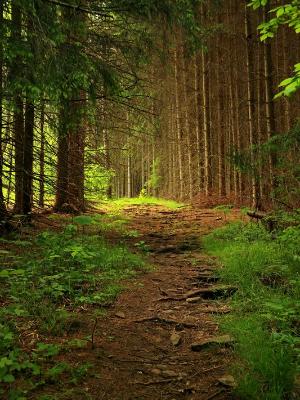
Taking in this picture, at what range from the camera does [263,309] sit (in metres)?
5.46

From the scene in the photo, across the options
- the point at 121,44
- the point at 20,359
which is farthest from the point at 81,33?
the point at 20,359

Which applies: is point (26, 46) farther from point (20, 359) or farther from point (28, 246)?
point (20, 359)

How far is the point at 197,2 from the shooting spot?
810 centimetres

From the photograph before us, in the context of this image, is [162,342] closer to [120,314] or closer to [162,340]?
[162,340]

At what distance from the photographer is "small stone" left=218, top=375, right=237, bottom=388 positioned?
380cm

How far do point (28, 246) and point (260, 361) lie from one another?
5377mm

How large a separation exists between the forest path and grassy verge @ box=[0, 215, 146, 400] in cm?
26

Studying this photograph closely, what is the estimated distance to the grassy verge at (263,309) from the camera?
3723 mm

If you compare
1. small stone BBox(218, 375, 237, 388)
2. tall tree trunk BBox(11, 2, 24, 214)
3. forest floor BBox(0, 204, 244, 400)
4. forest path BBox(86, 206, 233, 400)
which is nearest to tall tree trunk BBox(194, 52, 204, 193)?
tall tree trunk BBox(11, 2, 24, 214)

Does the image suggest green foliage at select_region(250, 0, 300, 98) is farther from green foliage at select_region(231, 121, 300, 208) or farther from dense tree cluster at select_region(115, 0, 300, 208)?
dense tree cluster at select_region(115, 0, 300, 208)

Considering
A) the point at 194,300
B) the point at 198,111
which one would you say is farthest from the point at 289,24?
the point at 198,111

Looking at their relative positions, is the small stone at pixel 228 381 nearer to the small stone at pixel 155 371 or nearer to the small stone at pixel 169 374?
the small stone at pixel 169 374

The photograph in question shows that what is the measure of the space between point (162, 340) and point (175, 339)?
0.16 metres

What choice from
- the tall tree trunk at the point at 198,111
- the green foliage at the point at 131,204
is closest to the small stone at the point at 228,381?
the green foliage at the point at 131,204
